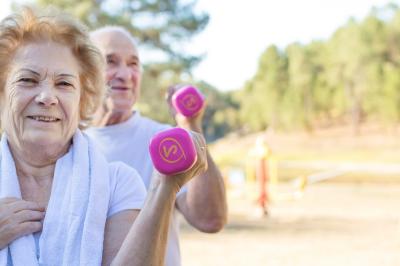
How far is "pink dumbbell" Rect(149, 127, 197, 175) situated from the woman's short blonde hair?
0.44m

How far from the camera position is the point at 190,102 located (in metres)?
2.29

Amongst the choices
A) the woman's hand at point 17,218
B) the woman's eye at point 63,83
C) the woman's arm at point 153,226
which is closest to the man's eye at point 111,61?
the woman's eye at point 63,83

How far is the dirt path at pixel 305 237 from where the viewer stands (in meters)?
7.82

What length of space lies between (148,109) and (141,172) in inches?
484

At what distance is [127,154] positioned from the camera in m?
2.37

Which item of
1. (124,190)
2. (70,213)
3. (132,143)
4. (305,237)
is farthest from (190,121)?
(305,237)

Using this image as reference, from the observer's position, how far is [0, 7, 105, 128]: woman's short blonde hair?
1583 mm

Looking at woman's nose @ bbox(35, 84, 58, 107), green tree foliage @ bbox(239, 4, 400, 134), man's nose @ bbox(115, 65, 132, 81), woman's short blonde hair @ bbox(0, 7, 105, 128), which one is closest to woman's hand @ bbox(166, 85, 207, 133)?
man's nose @ bbox(115, 65, 132, 81)

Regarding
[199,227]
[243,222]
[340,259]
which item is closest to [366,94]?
[243,222]

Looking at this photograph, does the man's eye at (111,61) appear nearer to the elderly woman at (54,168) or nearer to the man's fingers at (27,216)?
the elderly woman at (54,168)

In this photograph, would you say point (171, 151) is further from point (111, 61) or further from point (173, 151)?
point (111, 61)

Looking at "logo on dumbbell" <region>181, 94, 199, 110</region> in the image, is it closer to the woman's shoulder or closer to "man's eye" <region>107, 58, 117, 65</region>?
"man's eye" <region>107, 58, 117, 65</region>

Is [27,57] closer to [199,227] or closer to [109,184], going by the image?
[109,184]

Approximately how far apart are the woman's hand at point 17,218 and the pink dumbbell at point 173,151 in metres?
0.36
